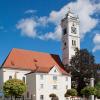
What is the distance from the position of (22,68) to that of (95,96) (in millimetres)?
18605

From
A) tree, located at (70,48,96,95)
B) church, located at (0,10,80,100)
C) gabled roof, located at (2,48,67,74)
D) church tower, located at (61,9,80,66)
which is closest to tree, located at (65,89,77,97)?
church, located at (0,10,80,100)

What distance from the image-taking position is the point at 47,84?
246ft

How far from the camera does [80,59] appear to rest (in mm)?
83438

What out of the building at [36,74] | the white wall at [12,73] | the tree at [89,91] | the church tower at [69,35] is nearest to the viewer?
the tree at [89,91]

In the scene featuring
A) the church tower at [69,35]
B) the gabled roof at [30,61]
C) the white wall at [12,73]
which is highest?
the church tower at [69,35]

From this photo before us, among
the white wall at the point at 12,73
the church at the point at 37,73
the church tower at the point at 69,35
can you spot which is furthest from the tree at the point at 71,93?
the church tower at the point at 69,35

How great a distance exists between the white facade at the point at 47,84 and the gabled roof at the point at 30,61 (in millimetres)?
1589

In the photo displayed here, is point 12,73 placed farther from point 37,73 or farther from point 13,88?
point 13,88

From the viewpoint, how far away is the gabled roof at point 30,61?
7674cm

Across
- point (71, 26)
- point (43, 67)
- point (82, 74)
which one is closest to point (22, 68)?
point (43, 67)

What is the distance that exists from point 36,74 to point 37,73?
1.28 ft

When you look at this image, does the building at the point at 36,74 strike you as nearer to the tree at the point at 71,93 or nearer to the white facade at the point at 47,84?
the white facade at the point at 47,84

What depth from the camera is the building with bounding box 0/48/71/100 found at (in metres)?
73.5

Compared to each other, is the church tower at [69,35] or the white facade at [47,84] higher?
the church tower at [69,35]
